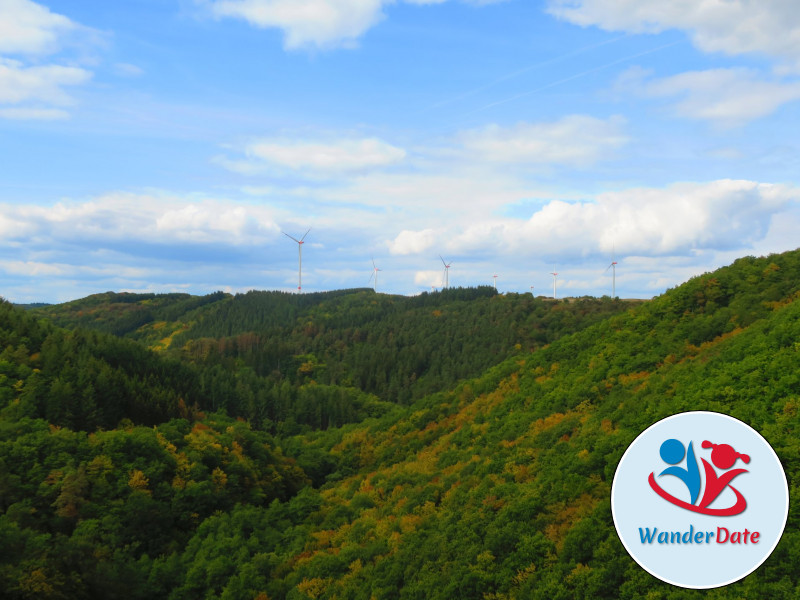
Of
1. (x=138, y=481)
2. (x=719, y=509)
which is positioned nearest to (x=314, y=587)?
(x=138, y=481)

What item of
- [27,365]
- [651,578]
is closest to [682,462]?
[651,578]

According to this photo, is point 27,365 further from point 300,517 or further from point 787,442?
point 787,442

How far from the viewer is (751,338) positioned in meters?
48.2

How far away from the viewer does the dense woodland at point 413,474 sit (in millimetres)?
39812

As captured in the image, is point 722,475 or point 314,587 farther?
point 314,587

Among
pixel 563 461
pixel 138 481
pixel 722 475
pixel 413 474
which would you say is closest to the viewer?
pixel 722 475

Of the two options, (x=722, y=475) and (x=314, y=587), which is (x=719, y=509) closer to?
(x=722, y=475)

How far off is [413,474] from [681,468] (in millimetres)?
46694

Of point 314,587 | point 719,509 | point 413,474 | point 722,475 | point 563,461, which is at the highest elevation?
point 722,475

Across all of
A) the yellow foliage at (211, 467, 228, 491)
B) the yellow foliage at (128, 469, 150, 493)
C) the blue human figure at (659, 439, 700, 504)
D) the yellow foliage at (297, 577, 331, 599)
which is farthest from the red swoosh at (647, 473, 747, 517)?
the yellow foliage at (211, 467, 228, 491)

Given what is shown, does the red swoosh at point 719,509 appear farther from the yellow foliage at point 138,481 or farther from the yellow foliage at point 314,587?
the yellow foliage at point 138,481

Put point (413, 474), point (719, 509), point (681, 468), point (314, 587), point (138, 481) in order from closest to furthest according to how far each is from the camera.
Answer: point (719, 509), point (681, 468), point (314, 587), point (413, 474), point (138, 481)

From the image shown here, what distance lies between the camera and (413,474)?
244ft

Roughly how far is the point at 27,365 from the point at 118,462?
42042 mm
